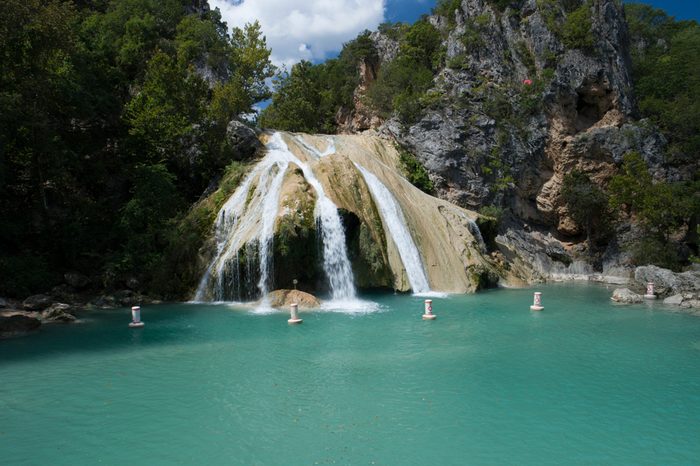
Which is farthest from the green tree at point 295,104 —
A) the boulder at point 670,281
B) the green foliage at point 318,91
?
the boulder at point 670,281

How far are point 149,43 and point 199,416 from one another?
36.9m

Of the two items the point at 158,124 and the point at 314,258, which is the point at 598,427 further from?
the point at 158,124

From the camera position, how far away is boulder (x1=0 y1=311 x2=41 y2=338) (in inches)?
600

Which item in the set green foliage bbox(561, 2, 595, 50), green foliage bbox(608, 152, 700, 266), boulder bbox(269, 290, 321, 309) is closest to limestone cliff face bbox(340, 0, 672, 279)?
green foliage bbox(561, 2, 595, 50)

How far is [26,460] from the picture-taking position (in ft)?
23.9

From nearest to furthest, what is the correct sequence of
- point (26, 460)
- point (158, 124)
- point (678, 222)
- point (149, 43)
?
point (26, 460) → point (158, 124) → point (678, 222) → point (149, 43)

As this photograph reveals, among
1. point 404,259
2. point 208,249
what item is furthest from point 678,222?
point 208,249

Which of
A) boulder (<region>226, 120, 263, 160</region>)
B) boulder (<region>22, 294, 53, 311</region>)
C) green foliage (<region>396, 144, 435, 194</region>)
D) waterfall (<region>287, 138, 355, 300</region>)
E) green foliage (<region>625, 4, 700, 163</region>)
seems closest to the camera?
boulder (<region>22, 294, 53, 311</region>)

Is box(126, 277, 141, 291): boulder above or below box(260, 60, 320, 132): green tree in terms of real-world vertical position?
below

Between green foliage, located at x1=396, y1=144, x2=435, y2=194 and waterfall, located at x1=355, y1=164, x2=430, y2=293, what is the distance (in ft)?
22.9

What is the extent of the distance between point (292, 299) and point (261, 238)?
3.15 m

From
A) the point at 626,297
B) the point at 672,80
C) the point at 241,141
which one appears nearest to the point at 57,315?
the point at 241,141

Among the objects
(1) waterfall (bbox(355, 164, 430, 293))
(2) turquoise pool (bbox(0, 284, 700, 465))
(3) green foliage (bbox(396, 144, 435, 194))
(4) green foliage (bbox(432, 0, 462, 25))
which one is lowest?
(2) turquoise pool (bbox(0, 284, 700, 465))

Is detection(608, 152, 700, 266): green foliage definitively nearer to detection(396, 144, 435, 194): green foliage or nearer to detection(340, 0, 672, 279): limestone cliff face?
detection(340, 0, 672, 279): limestone cliff face
